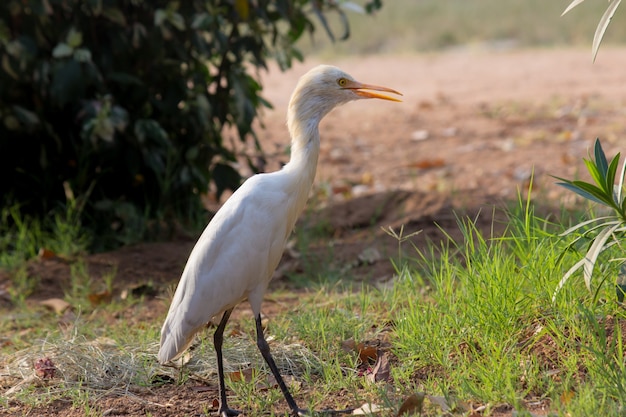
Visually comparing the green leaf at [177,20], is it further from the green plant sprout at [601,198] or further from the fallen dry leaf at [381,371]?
the green plant sprout at [601,198]

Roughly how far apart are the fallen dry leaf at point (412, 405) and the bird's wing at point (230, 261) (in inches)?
27.7

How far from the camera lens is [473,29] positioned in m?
17.5

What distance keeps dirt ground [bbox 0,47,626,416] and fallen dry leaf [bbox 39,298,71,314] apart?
206 mm

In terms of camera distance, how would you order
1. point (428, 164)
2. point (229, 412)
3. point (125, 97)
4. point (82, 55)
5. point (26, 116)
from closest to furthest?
point (229, 412) → point (82, 55) → point (26, 116) → point (125, 97) → point (428, 164)

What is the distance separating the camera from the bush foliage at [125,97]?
209 inches

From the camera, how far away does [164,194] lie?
19.1 ft

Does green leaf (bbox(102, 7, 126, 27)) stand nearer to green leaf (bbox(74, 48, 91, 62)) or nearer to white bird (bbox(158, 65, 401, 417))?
green leaf (bbox(74, 48, 91, 62))

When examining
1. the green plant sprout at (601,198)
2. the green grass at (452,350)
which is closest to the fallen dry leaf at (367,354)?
the green grass at (452,350)

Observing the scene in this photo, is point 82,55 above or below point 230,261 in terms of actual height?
above

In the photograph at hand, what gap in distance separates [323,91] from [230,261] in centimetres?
78

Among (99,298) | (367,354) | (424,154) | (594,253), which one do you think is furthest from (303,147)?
(424,154)

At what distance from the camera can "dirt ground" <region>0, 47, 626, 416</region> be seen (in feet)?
17.5

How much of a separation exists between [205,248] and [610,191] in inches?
57.2

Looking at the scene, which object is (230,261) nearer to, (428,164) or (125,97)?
(125,97)
